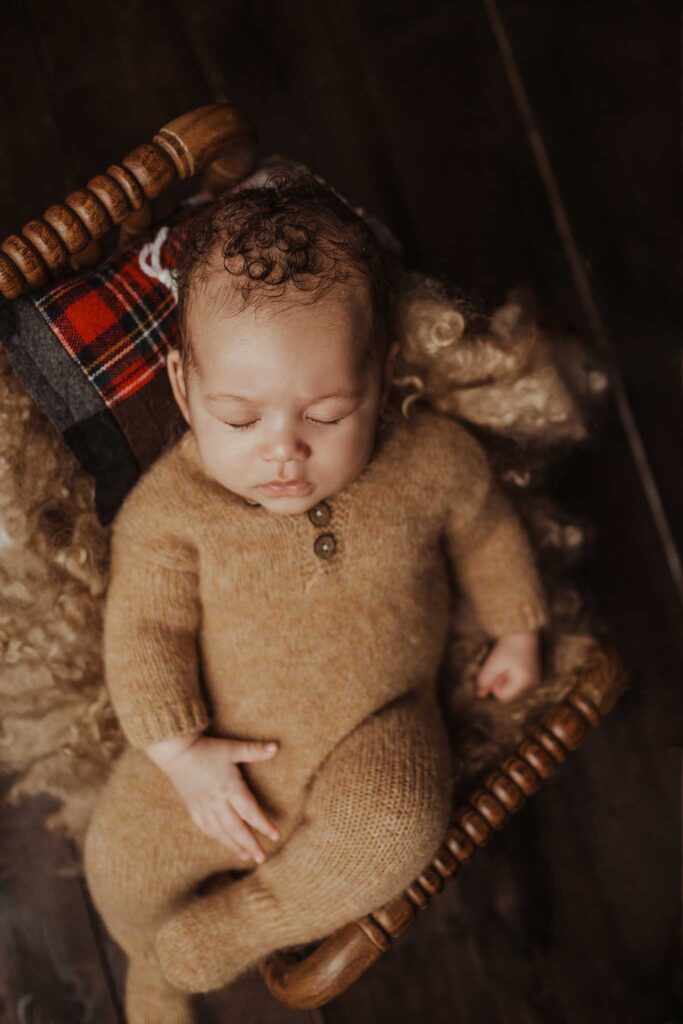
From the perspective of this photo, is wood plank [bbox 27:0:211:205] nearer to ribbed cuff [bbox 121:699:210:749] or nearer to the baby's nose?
the baby's nose

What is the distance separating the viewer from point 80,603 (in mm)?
913

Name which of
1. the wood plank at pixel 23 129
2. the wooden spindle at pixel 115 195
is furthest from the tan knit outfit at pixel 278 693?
the wood plank at pixel 23 129

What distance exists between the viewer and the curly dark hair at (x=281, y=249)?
732mm

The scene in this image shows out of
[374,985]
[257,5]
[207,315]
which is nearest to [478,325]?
[207,315]

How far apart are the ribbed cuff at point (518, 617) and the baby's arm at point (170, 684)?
0.98ft

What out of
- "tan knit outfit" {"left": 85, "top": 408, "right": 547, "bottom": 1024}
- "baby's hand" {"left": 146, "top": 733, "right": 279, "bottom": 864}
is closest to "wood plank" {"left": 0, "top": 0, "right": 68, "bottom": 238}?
"tan knit outfit" {"left": 85, "top": 408, "right": 547, "bottom": 1024}

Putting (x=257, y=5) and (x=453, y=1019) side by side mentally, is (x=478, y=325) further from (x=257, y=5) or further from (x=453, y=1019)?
(x=453, y=1019)

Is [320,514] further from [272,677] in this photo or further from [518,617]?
[518,617]

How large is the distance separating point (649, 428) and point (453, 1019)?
78 centimetres

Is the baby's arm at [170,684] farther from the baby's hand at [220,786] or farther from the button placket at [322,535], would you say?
the button placket at [322,535]

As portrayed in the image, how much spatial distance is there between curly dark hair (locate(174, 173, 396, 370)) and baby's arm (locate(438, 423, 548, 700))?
8.0 inches

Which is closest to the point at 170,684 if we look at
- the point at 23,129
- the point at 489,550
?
the point at 489,550

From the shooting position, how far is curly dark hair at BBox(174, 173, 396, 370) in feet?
2.40

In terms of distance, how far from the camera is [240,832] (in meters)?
0.90
